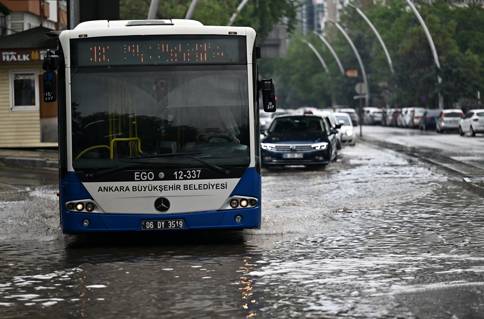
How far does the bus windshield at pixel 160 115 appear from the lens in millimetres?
14430

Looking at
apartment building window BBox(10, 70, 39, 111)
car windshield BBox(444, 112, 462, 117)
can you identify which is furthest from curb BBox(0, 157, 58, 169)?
car windshield BBox(444, 112, 462, 117)

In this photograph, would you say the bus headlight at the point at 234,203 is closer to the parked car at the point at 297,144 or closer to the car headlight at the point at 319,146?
the parked car at the point at 297,144

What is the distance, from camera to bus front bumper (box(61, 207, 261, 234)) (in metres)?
14.4

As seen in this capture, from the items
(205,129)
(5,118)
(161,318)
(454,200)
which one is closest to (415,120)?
(5,118)

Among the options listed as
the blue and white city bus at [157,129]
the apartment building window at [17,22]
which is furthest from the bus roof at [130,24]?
the apartment building window at [17,22]

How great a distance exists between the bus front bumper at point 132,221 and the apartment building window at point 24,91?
22650 millimetres

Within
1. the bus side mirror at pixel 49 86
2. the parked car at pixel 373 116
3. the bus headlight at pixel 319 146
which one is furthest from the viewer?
the parked car at pixel 373 116

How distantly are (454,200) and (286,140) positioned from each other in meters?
12.2

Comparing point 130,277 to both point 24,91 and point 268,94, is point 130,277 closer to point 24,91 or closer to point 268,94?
point 268,94

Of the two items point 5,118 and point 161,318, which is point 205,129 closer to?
point 161,318

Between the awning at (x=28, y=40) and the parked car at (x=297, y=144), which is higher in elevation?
the awning at (x=28, y=40)

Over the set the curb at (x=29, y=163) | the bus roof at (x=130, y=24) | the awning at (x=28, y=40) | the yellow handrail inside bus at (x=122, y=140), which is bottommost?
the curb at (x=29, y=163)

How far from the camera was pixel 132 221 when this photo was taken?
14422 millimetres

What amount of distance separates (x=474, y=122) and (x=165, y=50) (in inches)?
1842
